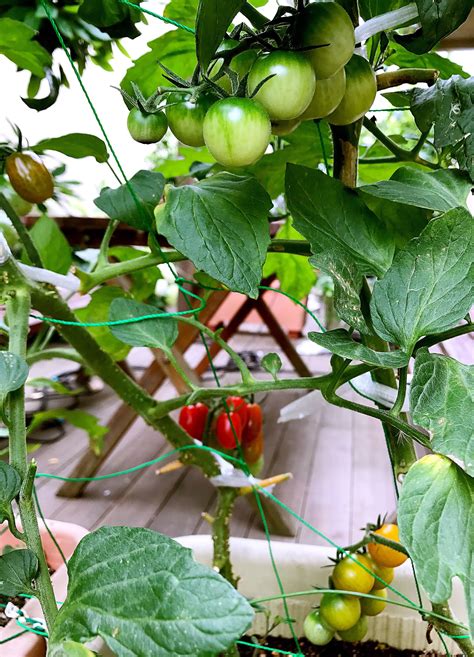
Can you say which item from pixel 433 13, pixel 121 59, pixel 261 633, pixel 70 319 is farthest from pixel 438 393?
pixel 121 59

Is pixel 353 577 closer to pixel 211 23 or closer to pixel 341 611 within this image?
pixel 341 611

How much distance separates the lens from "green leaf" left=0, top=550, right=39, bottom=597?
0.28 meters

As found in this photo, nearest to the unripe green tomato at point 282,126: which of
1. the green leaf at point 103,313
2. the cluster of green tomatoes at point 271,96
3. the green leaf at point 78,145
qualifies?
the cluster of green tomatoes at point 271,96

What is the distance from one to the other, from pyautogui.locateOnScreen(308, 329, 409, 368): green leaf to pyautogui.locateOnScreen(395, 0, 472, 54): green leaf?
6.4 inches

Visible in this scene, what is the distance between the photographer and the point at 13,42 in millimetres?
455

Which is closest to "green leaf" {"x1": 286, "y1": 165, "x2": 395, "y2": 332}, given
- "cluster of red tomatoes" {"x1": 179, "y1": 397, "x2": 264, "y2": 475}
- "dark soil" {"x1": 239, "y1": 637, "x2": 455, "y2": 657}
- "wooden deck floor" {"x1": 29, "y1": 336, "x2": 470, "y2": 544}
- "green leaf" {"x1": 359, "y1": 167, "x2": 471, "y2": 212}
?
"green leaf" {"x1": 359, "y1": 167, "x2": 471, "y2": 212}

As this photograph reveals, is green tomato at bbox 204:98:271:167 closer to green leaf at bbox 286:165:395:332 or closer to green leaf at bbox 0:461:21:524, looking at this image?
green leaf at bbox 286:165:395:332

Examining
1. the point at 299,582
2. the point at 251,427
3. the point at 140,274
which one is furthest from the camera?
the point at 251,427

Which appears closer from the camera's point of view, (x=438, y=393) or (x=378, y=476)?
(x=438, y=393)

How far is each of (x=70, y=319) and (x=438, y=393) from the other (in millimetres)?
316

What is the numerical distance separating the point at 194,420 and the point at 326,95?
2.78 feet

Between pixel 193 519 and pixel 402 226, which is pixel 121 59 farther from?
pixel 193 519

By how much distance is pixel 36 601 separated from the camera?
497 millimetres

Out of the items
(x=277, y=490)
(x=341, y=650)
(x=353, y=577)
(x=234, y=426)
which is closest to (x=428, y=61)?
(x=353, y=577)
